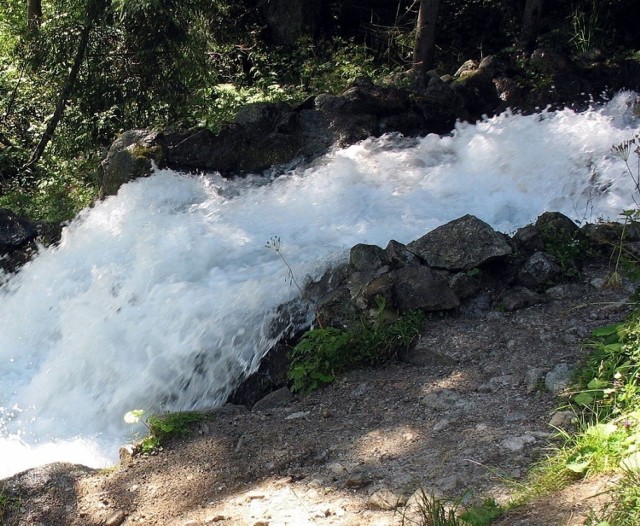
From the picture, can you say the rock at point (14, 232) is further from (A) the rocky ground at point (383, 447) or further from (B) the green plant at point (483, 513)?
(B) the green plant at point (483, 513)

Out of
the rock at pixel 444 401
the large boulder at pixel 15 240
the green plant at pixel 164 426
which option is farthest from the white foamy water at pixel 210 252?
the rock at pixel 444 401

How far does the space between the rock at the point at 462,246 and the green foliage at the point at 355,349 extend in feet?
2.07

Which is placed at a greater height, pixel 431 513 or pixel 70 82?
pixel 70 82

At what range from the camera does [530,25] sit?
11969 millimetres

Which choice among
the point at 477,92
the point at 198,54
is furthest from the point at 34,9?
the point at 477,92

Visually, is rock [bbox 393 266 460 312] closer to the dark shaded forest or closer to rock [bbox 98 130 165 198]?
rock [bbox 98 130 165 198]

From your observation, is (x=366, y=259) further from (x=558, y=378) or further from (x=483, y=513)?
(x=483, y=513)

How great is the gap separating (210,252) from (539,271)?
322 cm

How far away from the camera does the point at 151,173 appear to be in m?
9.32

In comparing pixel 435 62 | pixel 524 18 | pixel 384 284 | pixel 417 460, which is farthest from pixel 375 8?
pixel 417 460

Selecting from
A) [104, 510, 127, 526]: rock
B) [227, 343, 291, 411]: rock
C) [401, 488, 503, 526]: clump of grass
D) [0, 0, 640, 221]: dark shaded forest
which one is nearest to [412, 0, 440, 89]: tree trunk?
[0, 0, 640, 221]: dark shaded forest

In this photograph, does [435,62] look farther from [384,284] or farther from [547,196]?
[384,284]

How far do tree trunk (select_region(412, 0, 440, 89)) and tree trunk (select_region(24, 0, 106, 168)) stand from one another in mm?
4768

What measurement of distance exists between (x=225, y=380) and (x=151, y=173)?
4.14 metres
